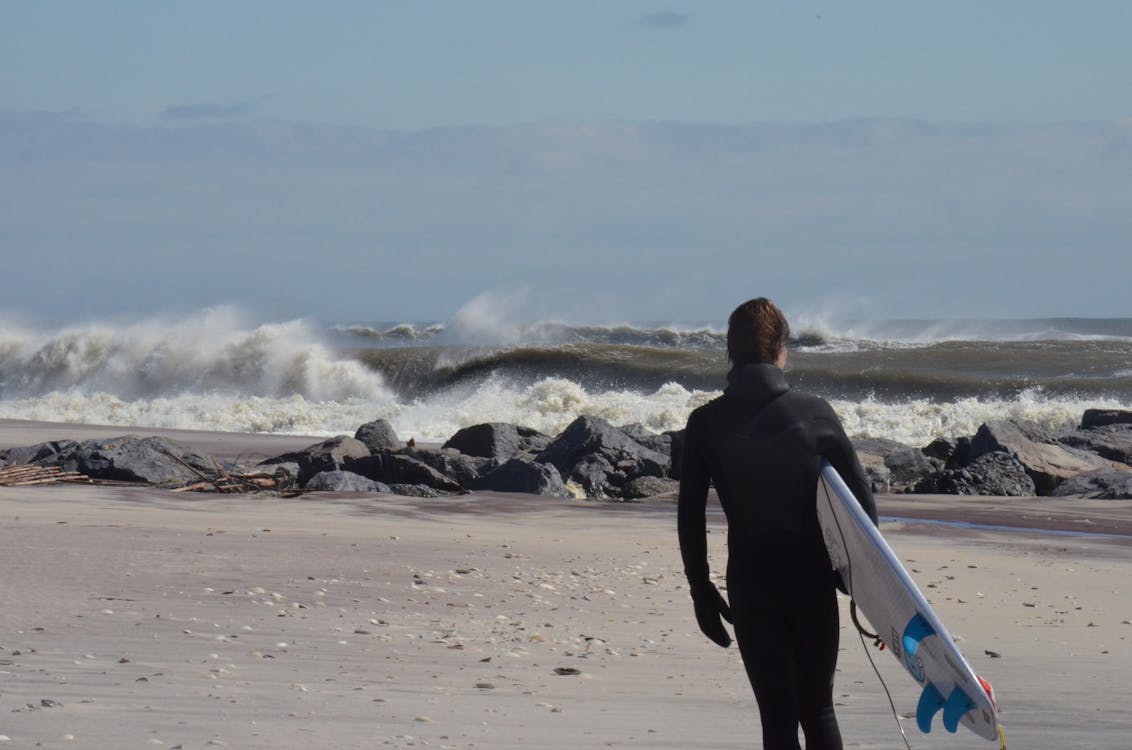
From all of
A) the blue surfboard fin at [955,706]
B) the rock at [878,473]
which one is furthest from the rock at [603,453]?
the blue surfboard fin at [955,706]

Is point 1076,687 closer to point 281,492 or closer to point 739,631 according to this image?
point 739,631

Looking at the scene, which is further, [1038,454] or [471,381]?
[471,381]

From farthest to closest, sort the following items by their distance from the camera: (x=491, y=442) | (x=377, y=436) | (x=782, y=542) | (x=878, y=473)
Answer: (x=377, y=436) → (x=491, y=442) → (x=878, y=473) → (x=782, y=542)

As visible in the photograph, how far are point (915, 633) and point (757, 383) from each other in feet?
2.48

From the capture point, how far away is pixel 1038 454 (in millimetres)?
16297

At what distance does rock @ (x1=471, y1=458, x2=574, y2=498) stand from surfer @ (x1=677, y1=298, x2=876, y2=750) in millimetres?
10268

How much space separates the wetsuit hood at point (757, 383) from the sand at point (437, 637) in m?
1.64

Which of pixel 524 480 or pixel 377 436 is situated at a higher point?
pixel 377 436

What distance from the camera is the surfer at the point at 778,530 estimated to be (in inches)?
149

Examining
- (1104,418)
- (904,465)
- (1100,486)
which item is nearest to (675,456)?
(904,465)

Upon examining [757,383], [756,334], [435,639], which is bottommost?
[435,639]

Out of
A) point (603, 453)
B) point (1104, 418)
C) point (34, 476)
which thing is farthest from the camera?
point (1104, 418)

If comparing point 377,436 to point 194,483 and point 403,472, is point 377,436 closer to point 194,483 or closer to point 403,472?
point 403,472

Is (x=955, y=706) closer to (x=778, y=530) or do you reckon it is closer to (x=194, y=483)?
(x=778, y=530)
